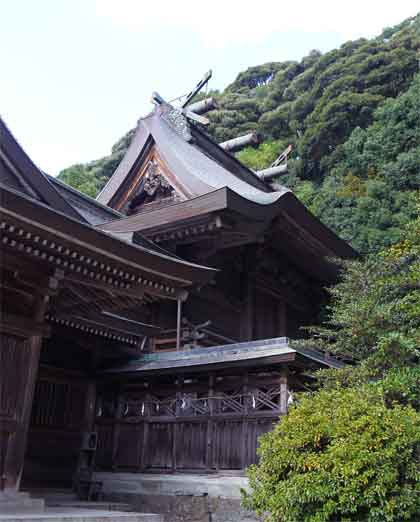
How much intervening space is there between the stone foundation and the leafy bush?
7.51 feet

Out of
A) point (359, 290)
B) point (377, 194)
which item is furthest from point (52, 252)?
point (377, 194)

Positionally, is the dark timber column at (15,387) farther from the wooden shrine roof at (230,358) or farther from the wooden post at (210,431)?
the wooden post at (210,431)

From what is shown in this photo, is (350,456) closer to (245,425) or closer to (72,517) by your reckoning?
(72,517)

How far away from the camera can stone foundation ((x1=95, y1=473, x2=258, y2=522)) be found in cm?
809

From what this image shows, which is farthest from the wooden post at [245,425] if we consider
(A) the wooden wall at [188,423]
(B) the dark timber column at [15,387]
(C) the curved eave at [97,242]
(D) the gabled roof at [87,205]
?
(D) the gabled roof at [87,205]

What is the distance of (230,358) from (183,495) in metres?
2.18

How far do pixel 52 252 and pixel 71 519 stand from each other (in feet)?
9.10

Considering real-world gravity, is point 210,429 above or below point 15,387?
below

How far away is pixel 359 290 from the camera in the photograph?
30.2ft

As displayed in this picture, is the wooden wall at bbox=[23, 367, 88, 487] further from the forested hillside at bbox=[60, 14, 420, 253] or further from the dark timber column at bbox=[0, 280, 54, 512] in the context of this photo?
the forested hillside at bbox=[60, 14, 420, 253]

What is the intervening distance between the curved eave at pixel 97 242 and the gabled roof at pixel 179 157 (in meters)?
4.85

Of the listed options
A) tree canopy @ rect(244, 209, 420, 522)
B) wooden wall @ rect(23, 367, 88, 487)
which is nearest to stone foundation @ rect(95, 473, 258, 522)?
wooden wall @ rect(23, 367, 88, 487)

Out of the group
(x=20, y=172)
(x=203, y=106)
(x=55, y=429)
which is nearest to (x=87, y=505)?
(x=55, y=429)

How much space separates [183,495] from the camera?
8.59 metres
